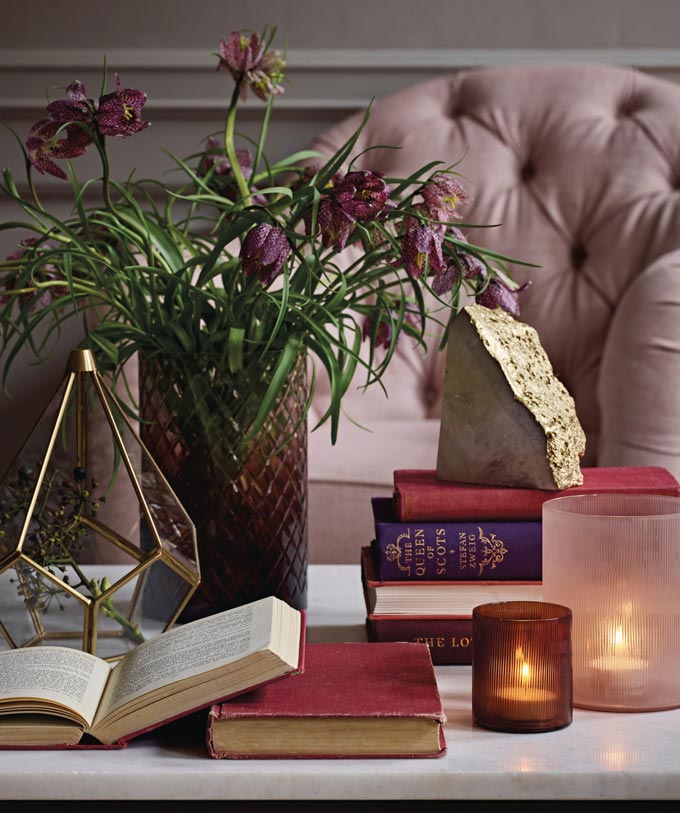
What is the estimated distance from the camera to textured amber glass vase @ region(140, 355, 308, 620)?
0.79 meters

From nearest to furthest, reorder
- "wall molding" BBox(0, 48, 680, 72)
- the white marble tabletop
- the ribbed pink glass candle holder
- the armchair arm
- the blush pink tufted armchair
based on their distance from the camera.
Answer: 1. the white marble tabletop
2. the ribbed pink glass candle holder
3. the armchair arm
4. the blush pink tufted armchair
5. "wall molding" BBox(0, 48, 680, 72)

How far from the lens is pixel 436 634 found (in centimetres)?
74

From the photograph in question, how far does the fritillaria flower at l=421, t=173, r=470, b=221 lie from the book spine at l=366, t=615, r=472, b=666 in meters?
0.30

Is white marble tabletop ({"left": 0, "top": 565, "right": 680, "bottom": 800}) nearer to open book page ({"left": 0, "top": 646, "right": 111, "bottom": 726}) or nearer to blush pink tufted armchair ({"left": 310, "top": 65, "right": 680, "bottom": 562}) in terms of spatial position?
open book page ({"left": 0, "top": 646, "right": 111, "bottom": 726})

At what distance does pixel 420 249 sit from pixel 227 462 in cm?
23

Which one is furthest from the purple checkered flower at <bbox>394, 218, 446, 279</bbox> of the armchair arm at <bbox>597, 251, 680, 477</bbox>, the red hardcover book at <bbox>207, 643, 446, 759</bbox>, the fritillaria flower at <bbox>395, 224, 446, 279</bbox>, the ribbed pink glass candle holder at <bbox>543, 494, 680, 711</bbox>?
the armchair arm at <bbox>597, 251, 680, 477</bbox>

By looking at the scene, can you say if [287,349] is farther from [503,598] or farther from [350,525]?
[350,525]

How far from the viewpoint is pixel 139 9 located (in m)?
1.96

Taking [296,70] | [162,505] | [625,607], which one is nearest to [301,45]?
[296,70]

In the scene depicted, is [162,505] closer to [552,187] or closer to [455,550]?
[455,550]

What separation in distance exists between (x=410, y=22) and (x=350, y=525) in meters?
1.12

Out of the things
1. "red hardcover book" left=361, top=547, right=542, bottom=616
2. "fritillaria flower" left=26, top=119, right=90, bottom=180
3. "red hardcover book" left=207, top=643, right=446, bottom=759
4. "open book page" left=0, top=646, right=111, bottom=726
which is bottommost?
"red hardcover book" left=207, top=643, right=446, bottom=759

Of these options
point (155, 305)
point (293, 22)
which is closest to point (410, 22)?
point (293, 22)

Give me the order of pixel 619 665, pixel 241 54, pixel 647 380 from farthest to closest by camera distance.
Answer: pixel 647 380 → pixel 241 54 → pixel 619 665
